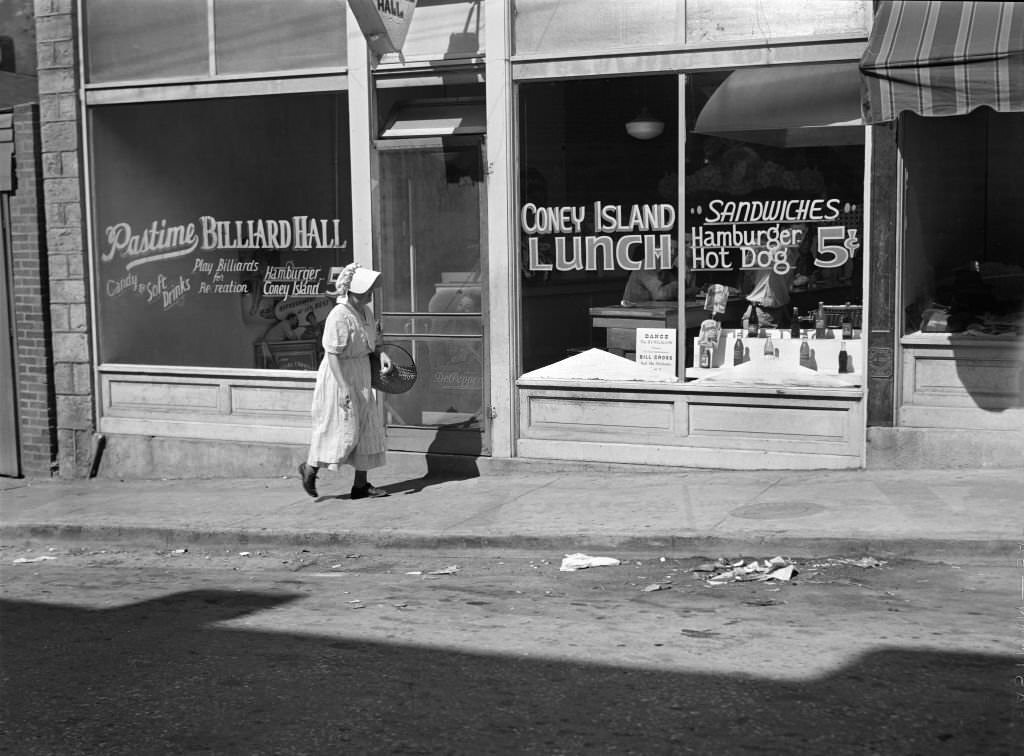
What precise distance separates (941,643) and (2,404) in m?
10.4

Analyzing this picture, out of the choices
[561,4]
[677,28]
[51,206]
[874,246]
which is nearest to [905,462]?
[874,246]

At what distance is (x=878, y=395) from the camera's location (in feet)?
32.8

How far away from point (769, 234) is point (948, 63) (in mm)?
2133

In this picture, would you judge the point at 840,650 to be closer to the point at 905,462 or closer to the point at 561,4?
the point at 905,462

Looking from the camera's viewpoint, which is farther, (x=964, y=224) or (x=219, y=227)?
(x=219, y=227)

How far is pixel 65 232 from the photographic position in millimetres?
12688

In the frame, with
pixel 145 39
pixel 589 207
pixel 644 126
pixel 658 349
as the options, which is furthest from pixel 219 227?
pixel 658 349

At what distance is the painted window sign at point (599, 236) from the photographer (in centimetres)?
1062

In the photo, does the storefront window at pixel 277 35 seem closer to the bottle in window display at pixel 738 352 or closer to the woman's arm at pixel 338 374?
the woman's arm at pixel 338 374

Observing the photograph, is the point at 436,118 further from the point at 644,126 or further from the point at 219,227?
the point at 219,227

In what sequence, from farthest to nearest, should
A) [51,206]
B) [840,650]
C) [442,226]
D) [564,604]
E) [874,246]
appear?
[51,206], [442,226], [874,246], [564,604], [840,650]

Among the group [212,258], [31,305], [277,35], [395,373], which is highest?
[277,35]

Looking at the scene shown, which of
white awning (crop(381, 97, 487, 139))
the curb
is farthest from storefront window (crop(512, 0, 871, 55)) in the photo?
the curb

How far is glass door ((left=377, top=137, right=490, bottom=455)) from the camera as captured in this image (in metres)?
11.2
